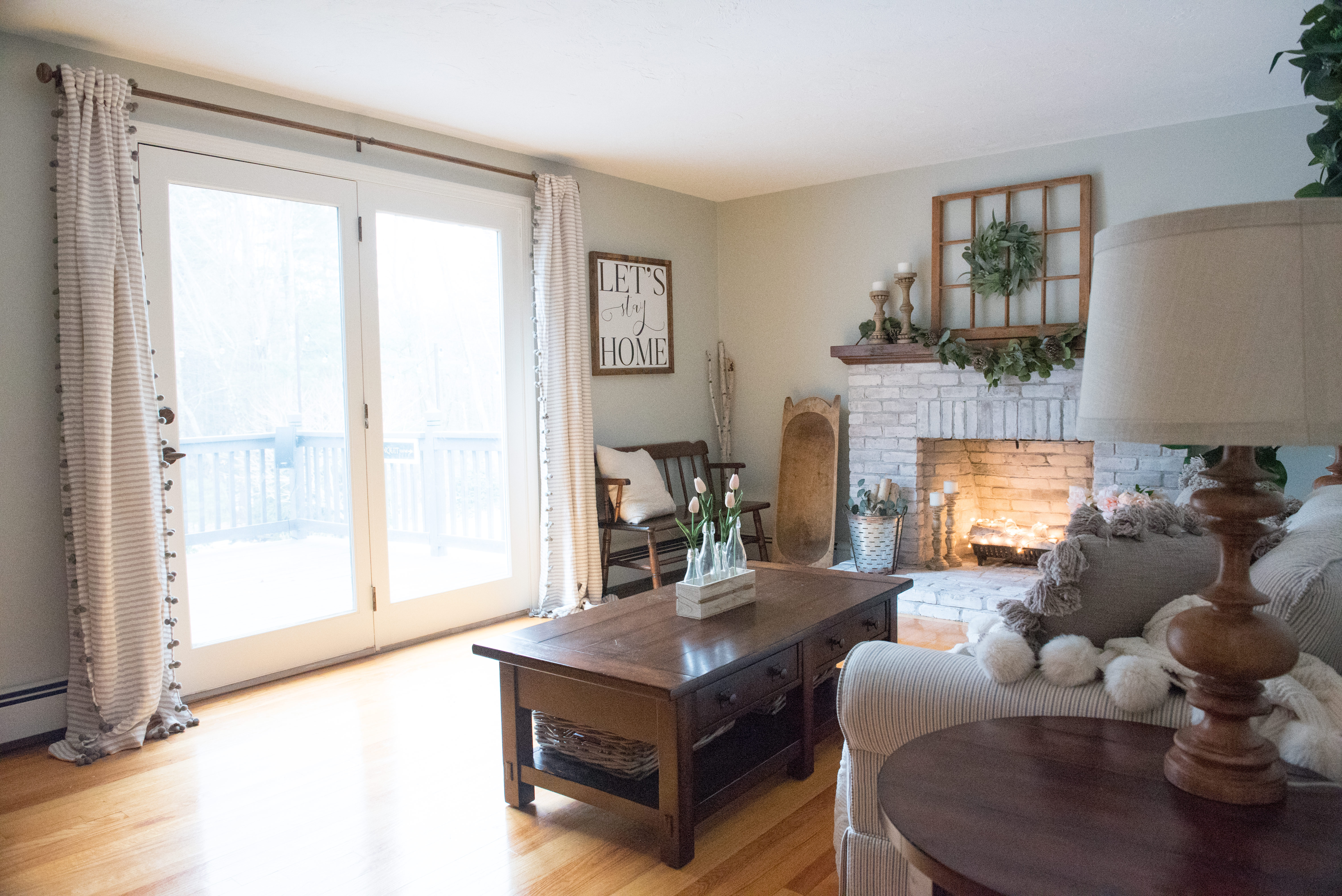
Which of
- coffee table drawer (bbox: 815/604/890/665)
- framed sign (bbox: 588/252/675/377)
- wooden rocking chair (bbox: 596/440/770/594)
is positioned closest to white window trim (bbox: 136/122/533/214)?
framed sign (bbox: 588/252/675/377)

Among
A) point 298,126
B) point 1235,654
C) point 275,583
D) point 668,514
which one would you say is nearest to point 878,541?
point 668,514

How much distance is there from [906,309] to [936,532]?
135cm

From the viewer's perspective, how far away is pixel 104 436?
3.03 m

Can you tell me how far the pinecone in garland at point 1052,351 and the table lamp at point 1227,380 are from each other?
363cm

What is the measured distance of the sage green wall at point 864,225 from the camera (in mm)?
4246

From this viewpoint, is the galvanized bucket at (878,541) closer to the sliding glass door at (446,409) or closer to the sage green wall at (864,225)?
the sage green wall at (864,225)

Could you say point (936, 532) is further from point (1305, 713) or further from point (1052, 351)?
point (1305, 713)

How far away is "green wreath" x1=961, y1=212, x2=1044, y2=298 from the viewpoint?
4.77 meters

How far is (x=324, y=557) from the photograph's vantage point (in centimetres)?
389

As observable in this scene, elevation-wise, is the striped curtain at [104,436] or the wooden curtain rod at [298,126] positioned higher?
the wooden curtain rod at [298,126]

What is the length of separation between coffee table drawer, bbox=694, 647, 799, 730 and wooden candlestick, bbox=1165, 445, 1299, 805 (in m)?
1.23

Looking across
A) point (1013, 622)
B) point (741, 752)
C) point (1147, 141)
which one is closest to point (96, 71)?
point (741, 752)

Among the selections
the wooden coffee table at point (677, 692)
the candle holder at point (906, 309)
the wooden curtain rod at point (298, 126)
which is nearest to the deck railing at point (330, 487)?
the wooden curtain rod at point (298, 126)

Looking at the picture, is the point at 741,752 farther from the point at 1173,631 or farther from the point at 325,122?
the point at 325,122
